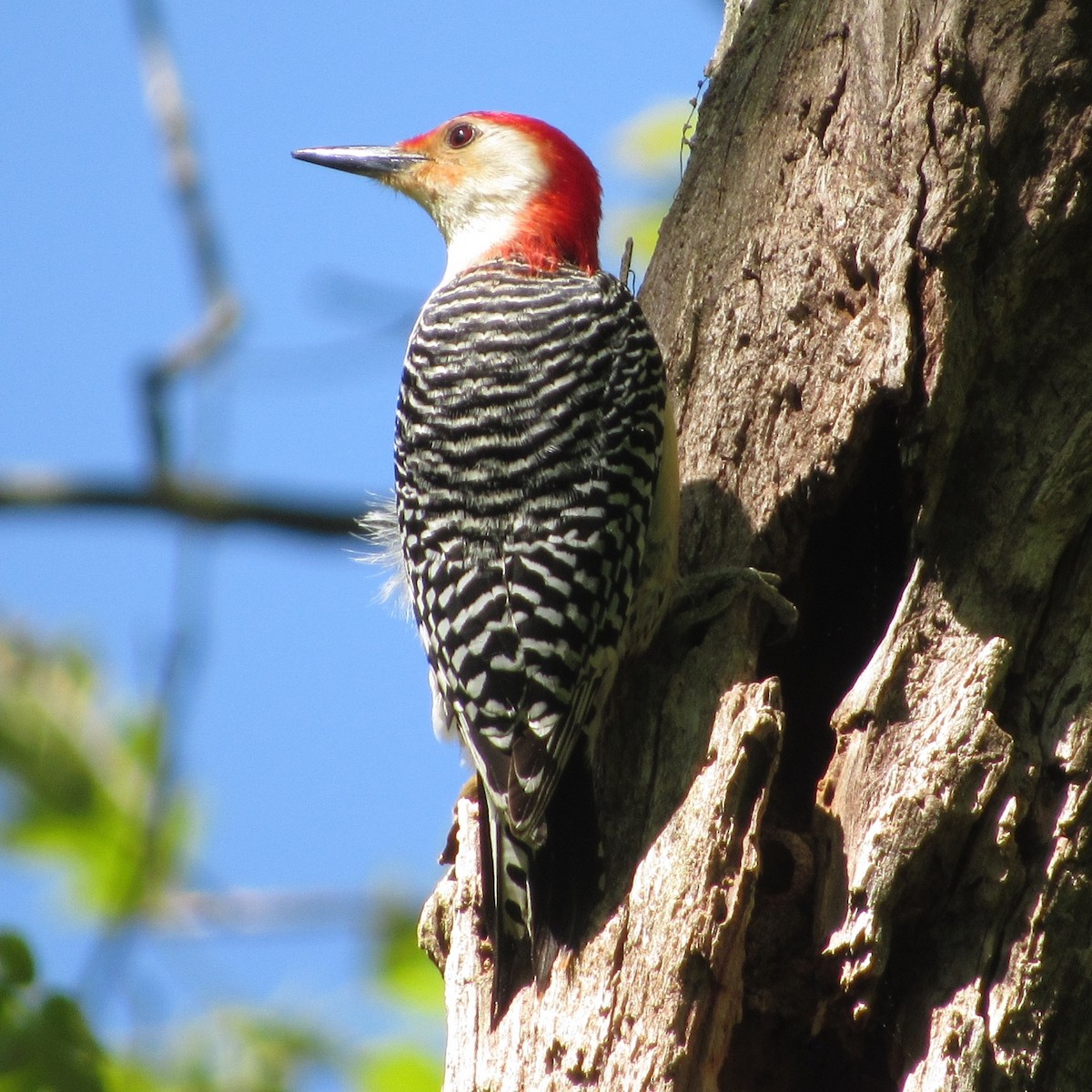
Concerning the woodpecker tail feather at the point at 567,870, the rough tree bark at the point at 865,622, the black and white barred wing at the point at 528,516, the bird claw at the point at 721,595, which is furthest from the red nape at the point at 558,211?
the woodpecker tail feather at the point at 567,870

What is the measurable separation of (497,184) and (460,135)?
367mm

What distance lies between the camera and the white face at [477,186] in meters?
5.06

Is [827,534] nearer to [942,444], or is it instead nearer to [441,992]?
[942,444]

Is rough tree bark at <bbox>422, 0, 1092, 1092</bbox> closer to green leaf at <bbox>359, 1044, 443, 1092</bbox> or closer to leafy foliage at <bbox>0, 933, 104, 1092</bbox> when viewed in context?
leafy foliage at <bbox>0, 933, 104, 1092</bbox>

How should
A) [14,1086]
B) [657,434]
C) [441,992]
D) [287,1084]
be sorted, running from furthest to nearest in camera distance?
[441,992] < [287,1084] < [657,434] < [14,1086]

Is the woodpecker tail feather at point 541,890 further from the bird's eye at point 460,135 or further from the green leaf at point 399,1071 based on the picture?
the bird's eye at point 460,135

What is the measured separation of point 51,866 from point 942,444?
2.84m

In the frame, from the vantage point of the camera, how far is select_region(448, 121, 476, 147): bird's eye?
533 cm

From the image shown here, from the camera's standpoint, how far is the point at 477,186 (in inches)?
205

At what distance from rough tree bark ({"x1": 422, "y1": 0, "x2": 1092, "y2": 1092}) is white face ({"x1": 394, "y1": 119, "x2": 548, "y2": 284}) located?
0.83 meters

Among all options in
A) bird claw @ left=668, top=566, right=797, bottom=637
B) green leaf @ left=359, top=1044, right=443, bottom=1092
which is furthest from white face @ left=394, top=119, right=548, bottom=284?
green leaf @ left=359, top=1044, right=443, bottom=1092

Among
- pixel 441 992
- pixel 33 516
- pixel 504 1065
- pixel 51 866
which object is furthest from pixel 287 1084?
pixel 33 516

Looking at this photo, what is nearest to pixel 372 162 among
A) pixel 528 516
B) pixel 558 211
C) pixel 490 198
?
pixel 490 198

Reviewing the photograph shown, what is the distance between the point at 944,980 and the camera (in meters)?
3.04
